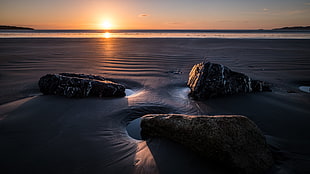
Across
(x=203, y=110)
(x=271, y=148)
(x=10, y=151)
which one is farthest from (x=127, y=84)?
(x=271, y=148)

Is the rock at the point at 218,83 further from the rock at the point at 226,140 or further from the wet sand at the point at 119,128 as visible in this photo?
the rock at the point at 226,140

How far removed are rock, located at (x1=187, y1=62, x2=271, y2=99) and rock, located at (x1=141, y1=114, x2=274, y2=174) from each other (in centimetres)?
144

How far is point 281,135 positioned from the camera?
208 centimetres

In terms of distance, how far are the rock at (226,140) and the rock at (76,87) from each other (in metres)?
1.69

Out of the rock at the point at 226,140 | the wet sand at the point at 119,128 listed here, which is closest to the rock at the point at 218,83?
Answer: the wet sand at the point at 119,128

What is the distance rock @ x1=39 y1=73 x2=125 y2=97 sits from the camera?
3.18m

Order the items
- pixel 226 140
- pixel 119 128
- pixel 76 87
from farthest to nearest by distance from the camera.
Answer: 1. pixel 76 87
2. pixel 119 128
3. pixel 226 140

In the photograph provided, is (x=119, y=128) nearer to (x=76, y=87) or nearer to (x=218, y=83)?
(x=76, y=87)

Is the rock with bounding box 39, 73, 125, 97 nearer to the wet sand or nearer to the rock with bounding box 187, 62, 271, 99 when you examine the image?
the wet sand

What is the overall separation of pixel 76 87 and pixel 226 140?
8.69 feet

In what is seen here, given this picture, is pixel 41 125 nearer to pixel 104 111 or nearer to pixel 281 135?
pixel 104 111

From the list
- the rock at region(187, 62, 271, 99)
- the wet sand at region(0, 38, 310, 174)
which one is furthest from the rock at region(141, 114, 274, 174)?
the rock at region(187, 62, 271, 99)

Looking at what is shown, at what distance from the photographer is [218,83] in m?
3.26

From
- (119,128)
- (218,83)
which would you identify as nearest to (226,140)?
(119,128)
